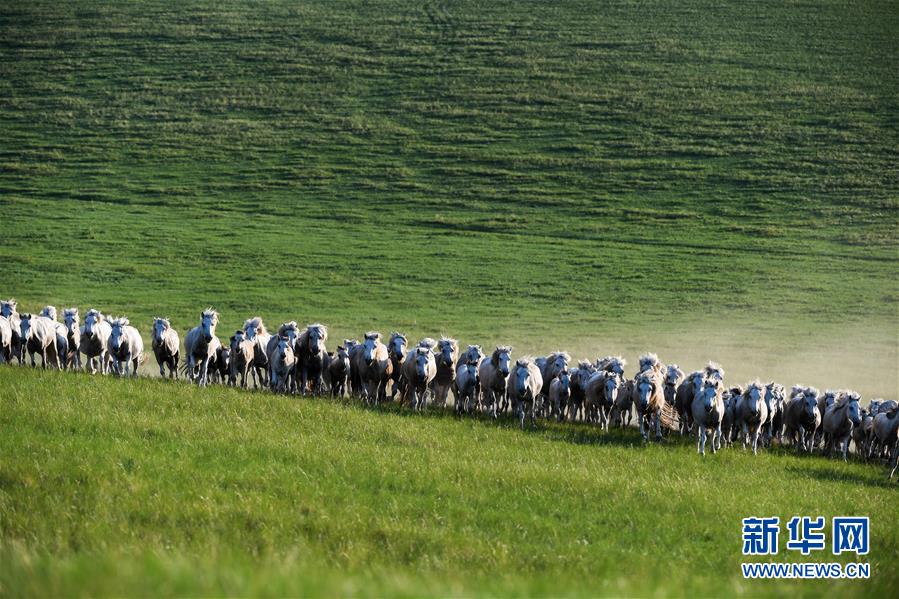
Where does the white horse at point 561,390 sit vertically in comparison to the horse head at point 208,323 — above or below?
below

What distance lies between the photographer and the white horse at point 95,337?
27.6 metres

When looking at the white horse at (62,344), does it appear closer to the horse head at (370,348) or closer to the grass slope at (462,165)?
the horse head at (370,348)

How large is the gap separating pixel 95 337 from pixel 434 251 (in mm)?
35152

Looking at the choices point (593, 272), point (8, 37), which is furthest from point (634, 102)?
point (8, 37)

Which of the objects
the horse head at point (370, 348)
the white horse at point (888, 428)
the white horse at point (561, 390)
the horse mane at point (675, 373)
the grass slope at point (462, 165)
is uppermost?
the grass slope at point (462, 165)

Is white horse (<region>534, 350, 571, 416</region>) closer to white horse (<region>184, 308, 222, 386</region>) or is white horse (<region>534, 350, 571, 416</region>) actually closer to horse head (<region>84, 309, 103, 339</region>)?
white horse (<region>184, 308, 222, 386</region>)

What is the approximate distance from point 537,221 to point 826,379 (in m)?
27.5

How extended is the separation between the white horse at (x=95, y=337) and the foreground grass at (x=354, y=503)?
214 inches

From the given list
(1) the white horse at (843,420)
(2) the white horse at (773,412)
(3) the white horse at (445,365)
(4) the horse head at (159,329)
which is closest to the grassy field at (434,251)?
(1) the white horse at (843,420)

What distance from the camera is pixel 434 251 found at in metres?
61.9

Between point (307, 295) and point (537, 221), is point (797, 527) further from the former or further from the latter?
point (537, 221)

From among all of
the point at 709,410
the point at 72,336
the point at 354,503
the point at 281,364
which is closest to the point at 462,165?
the point at 72,336

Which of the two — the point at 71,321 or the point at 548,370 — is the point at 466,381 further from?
the point at 71,321

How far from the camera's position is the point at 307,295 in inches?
2100
